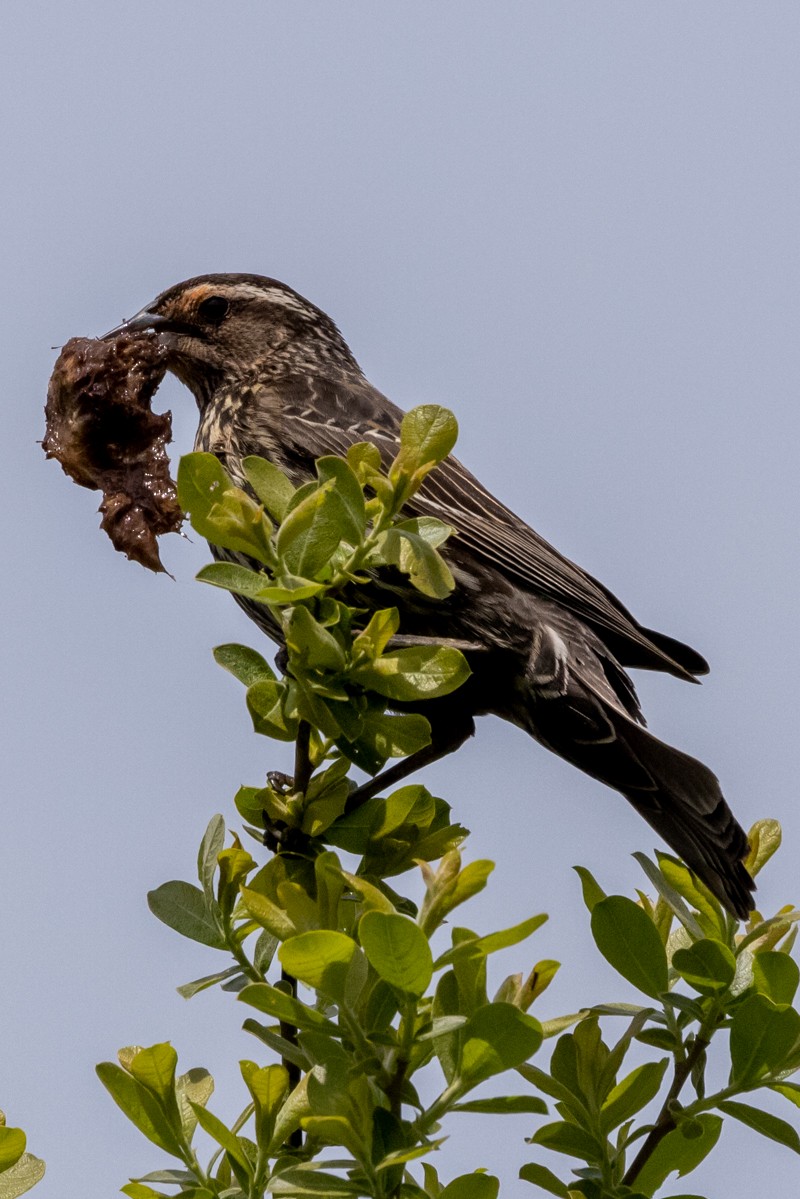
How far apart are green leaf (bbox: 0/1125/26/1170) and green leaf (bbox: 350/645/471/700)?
752 millimetres

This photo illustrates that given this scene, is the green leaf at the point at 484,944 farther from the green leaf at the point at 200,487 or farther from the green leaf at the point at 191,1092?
the green leaf at the point at 200,487

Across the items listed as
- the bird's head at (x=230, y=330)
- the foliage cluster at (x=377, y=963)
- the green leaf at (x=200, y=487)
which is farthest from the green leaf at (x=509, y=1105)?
the bird's head at (x=230, y=330)

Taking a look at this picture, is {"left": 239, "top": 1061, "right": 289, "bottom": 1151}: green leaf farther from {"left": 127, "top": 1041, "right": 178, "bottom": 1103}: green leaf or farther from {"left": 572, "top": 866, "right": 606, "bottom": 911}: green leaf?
{"left": 572, "top": 866, "right": 606, "bottom": 911}: green leaf

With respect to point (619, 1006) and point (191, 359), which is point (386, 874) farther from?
point (191, 359)

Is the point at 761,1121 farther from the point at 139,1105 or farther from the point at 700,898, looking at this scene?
the point at 139,1105

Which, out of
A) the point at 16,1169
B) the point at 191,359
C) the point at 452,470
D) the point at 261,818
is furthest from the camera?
the point at 191,359

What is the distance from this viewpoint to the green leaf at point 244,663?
2342 millimetres

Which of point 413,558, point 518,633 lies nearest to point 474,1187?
point 413,558

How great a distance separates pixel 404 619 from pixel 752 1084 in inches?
85.5

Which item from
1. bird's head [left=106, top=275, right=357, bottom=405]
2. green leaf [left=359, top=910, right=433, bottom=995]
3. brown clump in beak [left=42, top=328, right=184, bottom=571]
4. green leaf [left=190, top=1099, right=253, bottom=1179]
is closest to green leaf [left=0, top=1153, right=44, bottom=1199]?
green leaf [left=190, top=1099, right=253, bottom=1179]

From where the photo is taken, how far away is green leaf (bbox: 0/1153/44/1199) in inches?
77.9

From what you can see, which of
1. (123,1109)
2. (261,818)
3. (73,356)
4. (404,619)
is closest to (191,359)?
(73,356)

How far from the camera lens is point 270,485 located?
2.22m

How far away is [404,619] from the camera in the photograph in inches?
161
